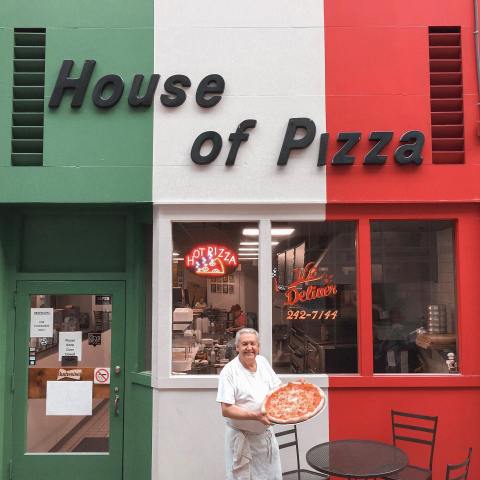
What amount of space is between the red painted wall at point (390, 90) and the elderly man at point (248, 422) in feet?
6.63

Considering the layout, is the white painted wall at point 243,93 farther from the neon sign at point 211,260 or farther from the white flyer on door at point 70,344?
the white flyer on door at point 70,344

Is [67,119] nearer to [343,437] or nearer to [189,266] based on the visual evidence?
[189,266]

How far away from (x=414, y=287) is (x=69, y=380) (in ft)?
13.0

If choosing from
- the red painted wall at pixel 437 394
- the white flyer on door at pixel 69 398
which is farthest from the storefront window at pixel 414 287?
the white flyer on door at pixel 69 398

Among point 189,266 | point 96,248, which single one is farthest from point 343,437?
point 96,248

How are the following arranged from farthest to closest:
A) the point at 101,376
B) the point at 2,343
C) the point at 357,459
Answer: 1. the point at 101,376
2. the point at 2,343
3. the point at 357,459

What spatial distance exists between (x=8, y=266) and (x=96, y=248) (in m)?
0.98

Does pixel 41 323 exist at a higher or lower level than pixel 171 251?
lower

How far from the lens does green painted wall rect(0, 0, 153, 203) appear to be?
5238 millimetres

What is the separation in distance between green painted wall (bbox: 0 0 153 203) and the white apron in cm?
258

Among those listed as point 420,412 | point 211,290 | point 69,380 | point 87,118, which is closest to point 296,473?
point 420,412

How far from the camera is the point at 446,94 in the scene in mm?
5430

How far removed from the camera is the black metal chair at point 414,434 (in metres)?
4.58

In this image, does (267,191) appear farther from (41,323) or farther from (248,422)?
(41,323)
